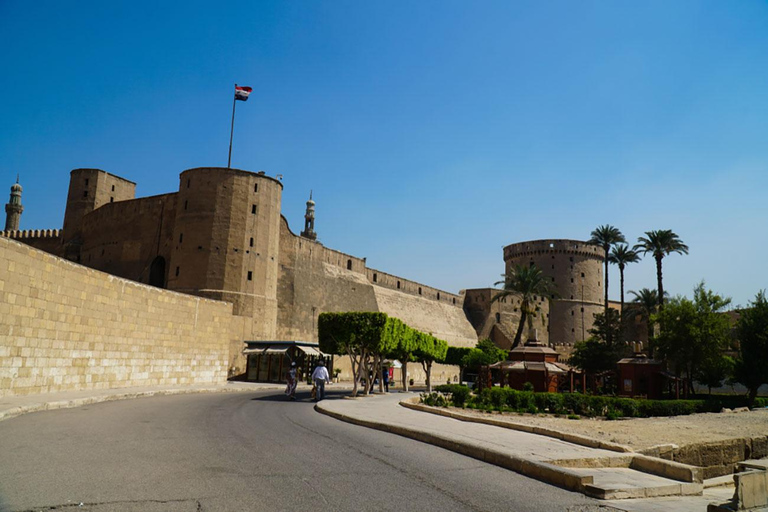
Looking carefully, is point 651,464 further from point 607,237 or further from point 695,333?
point 607,237

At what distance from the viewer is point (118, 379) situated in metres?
20.6

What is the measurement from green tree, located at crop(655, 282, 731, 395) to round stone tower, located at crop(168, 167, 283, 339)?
2656cm

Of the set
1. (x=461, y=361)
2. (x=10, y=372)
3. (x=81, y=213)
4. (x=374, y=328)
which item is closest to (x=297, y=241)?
(x=461, y=361)

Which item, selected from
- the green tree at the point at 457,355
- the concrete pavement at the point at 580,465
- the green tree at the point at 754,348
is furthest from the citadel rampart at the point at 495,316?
the concrete pavement at the point at 580,465

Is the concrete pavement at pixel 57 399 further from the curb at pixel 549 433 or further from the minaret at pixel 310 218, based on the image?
the minaret at pixel 310 218

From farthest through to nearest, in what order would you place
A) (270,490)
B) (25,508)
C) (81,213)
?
1. (81,213)
2. (270,490)
3. (25,508)

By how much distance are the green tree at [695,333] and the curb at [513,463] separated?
25.2 m

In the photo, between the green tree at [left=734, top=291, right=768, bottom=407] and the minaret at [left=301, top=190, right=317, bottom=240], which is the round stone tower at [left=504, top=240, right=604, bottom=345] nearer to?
the minaret at [left=301, top=190, right=317, bottom=240]

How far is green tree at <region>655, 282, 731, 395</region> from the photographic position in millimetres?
30562

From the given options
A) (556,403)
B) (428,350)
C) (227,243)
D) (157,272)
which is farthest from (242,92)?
(556,403)

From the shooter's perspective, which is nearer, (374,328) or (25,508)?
(25,508)

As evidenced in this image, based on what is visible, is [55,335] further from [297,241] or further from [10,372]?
[297,241]

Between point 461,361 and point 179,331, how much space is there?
23602 mm

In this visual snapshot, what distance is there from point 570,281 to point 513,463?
67103 mm
